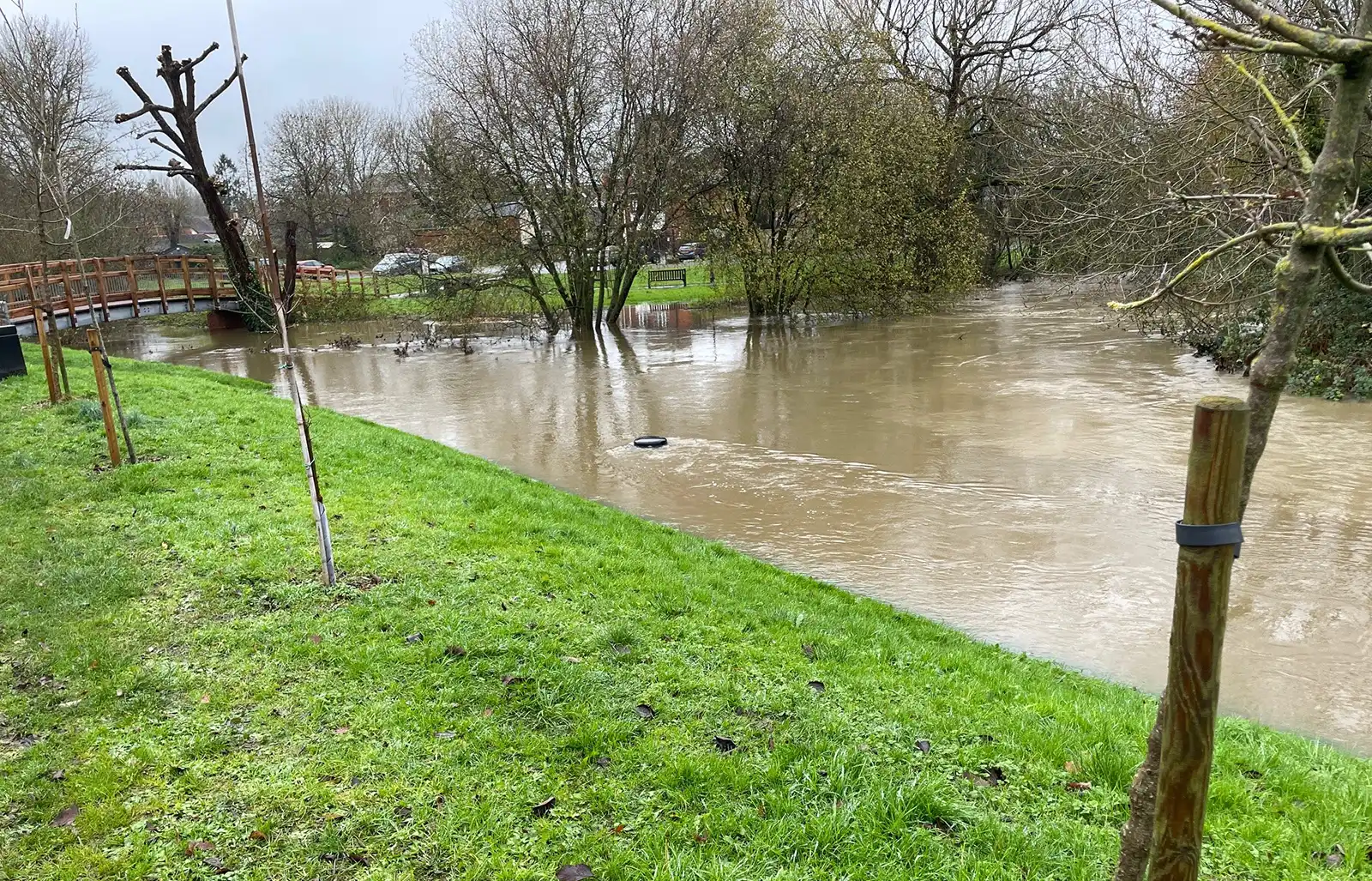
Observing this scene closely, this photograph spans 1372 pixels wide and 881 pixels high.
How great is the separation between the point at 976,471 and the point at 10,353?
1385 cm

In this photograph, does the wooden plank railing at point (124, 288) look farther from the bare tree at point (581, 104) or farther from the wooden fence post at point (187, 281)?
the bare tree at point (581, 104)

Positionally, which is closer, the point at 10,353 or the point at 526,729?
the point at 526,729

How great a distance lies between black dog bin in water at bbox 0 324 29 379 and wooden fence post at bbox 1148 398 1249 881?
15.1 meters

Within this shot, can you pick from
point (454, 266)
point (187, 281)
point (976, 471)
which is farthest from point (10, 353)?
point (187, 281)

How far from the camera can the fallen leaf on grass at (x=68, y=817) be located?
2.98 m

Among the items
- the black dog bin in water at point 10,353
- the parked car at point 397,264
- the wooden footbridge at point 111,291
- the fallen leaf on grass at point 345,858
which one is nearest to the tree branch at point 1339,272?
the fallen leaf on grass at point 345,858

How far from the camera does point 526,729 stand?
3.59 metres

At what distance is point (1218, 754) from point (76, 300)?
89.8 ft

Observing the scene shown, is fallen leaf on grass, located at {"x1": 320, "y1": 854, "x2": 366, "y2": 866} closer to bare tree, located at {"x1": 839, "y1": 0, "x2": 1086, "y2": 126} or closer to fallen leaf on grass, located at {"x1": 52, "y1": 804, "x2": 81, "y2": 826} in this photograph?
fallen leaf on grass, located at {"x1": 52, "y1": 804, "x2": 81, "y2": 826}

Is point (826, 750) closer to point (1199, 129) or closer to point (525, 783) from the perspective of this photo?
point (525, 783)

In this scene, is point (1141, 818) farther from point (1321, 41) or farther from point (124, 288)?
point (124, 288)

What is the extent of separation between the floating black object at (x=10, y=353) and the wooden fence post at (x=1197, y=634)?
15059 mm

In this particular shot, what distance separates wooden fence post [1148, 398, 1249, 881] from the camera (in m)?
1.77

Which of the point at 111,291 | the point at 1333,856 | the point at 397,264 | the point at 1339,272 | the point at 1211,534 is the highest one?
the point at 397,264
